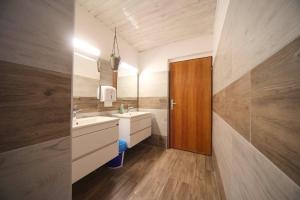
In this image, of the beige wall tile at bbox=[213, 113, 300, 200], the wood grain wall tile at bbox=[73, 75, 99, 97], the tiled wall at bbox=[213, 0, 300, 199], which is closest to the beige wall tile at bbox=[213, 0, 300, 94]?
the tiled wall at bbox=[213, 0, 300, 199]

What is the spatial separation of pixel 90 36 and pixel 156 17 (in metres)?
1.03

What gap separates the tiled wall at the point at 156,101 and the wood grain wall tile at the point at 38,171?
1991 millimetres

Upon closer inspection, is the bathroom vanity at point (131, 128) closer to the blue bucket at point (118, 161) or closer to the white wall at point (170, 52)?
the blue bucket at point (118, 161)

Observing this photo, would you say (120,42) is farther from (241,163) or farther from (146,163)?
(241,163)

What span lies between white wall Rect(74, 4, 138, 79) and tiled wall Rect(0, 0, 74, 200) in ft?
3.68

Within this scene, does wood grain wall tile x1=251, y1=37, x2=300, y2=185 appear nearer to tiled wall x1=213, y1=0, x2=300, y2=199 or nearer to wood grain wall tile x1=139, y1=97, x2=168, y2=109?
tiled wall x1=213, y1=0, x2=300, y2=199

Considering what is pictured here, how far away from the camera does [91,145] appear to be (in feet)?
3.98

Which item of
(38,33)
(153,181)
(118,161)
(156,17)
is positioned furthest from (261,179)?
(156,17)

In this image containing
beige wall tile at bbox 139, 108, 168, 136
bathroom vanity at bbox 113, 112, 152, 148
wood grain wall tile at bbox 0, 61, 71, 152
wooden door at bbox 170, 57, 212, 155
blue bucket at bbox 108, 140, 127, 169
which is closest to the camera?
wood grain wall tile at bbox 0, 61, 71, 152

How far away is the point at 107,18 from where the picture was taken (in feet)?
5.86

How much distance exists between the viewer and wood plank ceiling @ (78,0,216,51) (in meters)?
1.51

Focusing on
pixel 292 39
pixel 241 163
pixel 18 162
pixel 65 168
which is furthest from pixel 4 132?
pixel 241 163

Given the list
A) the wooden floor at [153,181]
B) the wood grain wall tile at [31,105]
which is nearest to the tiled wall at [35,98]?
the wood grain wall tile at [31,105]

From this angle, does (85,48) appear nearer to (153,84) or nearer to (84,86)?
(84,86)
